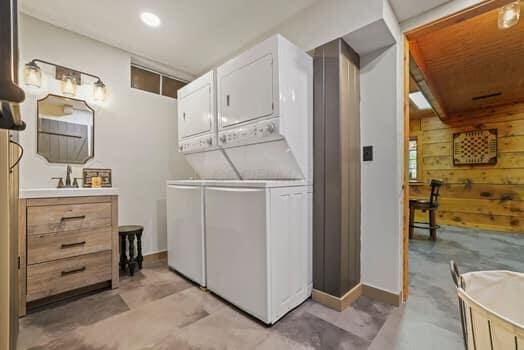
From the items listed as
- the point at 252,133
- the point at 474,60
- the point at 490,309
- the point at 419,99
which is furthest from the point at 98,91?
the point at 419,99

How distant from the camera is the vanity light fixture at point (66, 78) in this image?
2.07 m

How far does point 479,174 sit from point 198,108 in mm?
5777

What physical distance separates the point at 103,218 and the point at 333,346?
2.06 metres

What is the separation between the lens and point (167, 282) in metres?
2.27

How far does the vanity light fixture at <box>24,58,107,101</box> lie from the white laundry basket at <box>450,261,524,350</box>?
123 inches

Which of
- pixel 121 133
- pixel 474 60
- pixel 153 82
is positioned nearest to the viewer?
pixel 121 133

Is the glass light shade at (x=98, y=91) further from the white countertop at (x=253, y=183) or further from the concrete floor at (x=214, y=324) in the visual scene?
the concrete floor at (x=214, y=324)

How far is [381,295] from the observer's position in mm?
1918

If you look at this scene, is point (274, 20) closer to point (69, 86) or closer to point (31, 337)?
point (69, 86)

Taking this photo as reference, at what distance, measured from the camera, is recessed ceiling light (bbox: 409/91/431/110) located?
4.09 m

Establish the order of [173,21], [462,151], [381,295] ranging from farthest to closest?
[462,151]
[173,21]
[381,295]

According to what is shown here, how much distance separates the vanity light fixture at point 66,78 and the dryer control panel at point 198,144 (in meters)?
0.97

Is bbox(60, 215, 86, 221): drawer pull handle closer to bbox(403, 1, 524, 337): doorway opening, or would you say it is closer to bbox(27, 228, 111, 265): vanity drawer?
bbox(27, 228, 111, 265): vanity drawer

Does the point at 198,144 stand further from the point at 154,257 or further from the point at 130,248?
the point at 154,257
